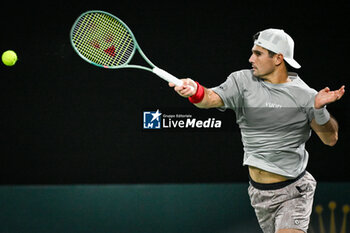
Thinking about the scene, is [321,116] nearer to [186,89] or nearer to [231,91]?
[231,91]

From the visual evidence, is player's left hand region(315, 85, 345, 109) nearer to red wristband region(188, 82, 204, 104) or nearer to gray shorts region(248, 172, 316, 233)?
gray shorts region(248, 172, 316, 233)

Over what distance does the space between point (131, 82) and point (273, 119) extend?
4.12 feet

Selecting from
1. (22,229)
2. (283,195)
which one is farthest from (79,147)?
(283,195)

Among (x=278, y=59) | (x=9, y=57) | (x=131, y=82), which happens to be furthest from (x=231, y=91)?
(x=9, y=57)

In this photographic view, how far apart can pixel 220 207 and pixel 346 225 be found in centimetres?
98

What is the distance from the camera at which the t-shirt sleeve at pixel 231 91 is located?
3016 mm

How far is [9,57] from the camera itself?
12.0 ft

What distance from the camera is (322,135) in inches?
123

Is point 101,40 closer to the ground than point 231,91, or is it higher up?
higher up

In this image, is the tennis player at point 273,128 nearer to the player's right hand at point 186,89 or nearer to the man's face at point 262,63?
the man's face at point 262,63

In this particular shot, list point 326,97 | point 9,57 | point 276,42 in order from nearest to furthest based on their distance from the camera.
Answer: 1. point 326,97
2. point 276,42
3. point 9,57

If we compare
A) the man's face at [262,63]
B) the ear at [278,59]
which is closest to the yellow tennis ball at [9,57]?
the man's face at [262,63]

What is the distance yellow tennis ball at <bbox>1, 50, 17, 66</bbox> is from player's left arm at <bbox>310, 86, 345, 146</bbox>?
197 cm

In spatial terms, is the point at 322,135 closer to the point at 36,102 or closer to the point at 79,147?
the point at 79,147
